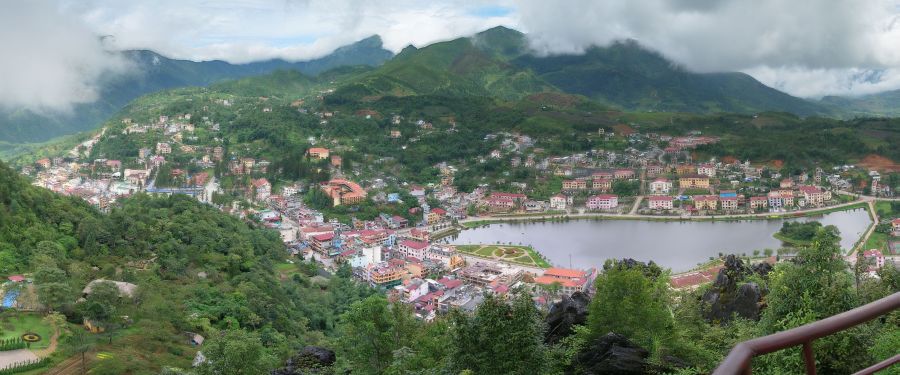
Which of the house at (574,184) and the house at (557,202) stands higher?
the house at (574,184)

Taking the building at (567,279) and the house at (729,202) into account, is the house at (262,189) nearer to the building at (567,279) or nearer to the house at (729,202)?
the building at (567,279)

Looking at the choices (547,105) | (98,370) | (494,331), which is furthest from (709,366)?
(547,105)

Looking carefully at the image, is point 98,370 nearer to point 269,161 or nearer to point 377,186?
point 377,186

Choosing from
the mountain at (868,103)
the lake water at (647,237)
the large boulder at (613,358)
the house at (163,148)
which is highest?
the mountain at (868,103)

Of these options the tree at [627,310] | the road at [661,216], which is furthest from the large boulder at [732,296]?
the road at [661,216]

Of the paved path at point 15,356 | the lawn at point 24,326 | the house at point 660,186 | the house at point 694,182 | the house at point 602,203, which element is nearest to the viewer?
the paved path at point 15,356

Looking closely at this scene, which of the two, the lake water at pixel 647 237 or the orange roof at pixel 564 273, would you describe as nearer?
the orange roof at pixel 564 273

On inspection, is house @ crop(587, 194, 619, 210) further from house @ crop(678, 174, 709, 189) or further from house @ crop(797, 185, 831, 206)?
house @ crop(797, 185, 831, 206)
